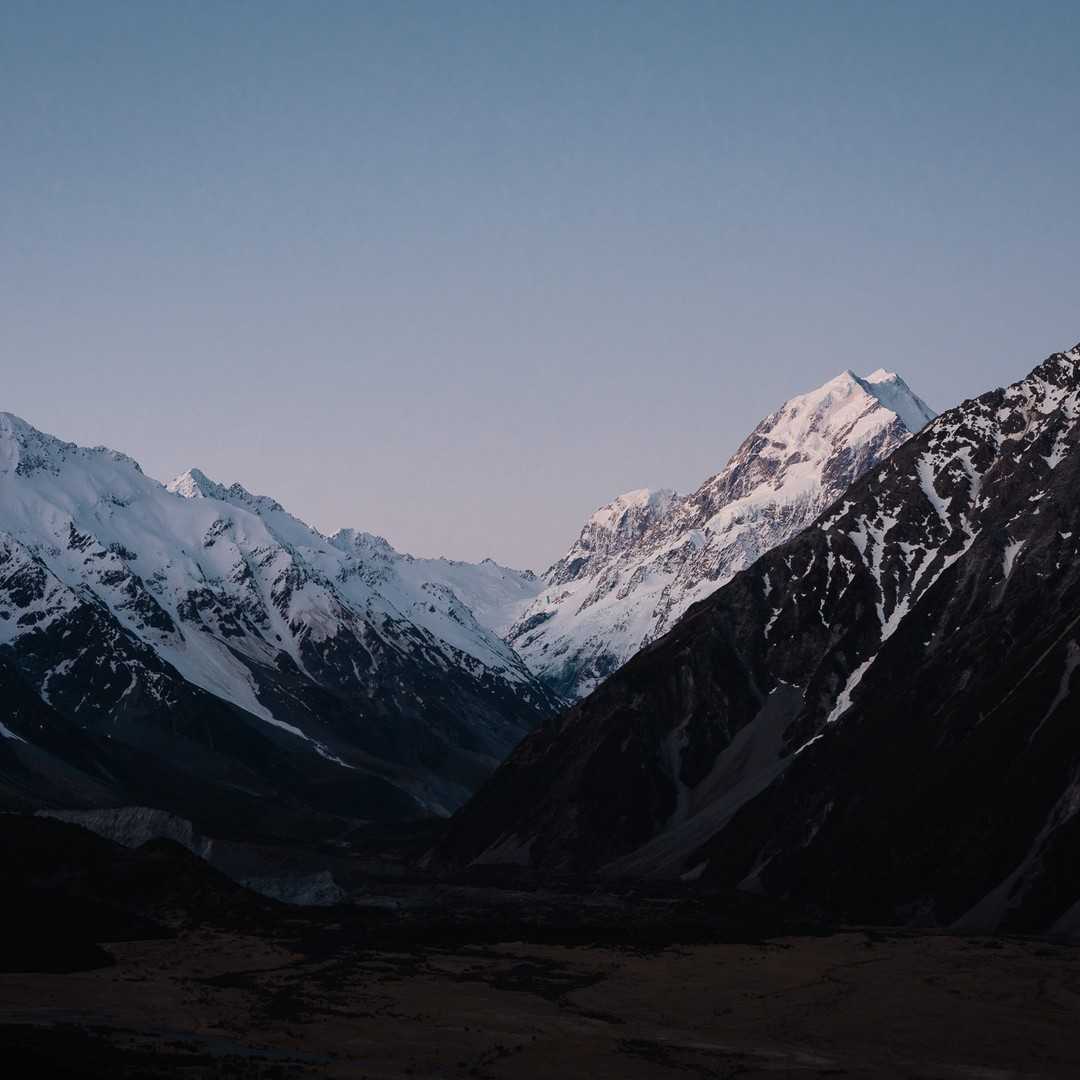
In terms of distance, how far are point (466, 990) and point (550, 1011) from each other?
396 inches

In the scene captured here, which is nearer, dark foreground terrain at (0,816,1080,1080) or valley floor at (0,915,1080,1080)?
valley floor at (0,915,1080,1080)

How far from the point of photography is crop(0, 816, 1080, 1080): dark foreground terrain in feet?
318

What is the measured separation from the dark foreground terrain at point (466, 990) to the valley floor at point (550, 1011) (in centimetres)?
29

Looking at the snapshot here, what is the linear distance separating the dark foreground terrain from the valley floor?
0.94ft

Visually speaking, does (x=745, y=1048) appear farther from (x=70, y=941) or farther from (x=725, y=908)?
(x=725, y=908)

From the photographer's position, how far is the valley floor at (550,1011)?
95.6 m

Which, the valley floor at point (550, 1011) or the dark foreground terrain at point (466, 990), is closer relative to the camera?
the valley floor at point (550, 1011)

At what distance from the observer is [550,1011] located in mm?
117250

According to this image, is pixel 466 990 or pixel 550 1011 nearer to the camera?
pixel 550 1011

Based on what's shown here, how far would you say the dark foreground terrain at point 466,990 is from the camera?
96.9 m

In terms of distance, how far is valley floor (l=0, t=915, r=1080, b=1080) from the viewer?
9556 centimetres

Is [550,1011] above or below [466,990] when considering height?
below

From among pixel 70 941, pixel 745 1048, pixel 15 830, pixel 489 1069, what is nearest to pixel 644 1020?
pixel 745 1048

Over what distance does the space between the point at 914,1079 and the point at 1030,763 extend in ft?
314
